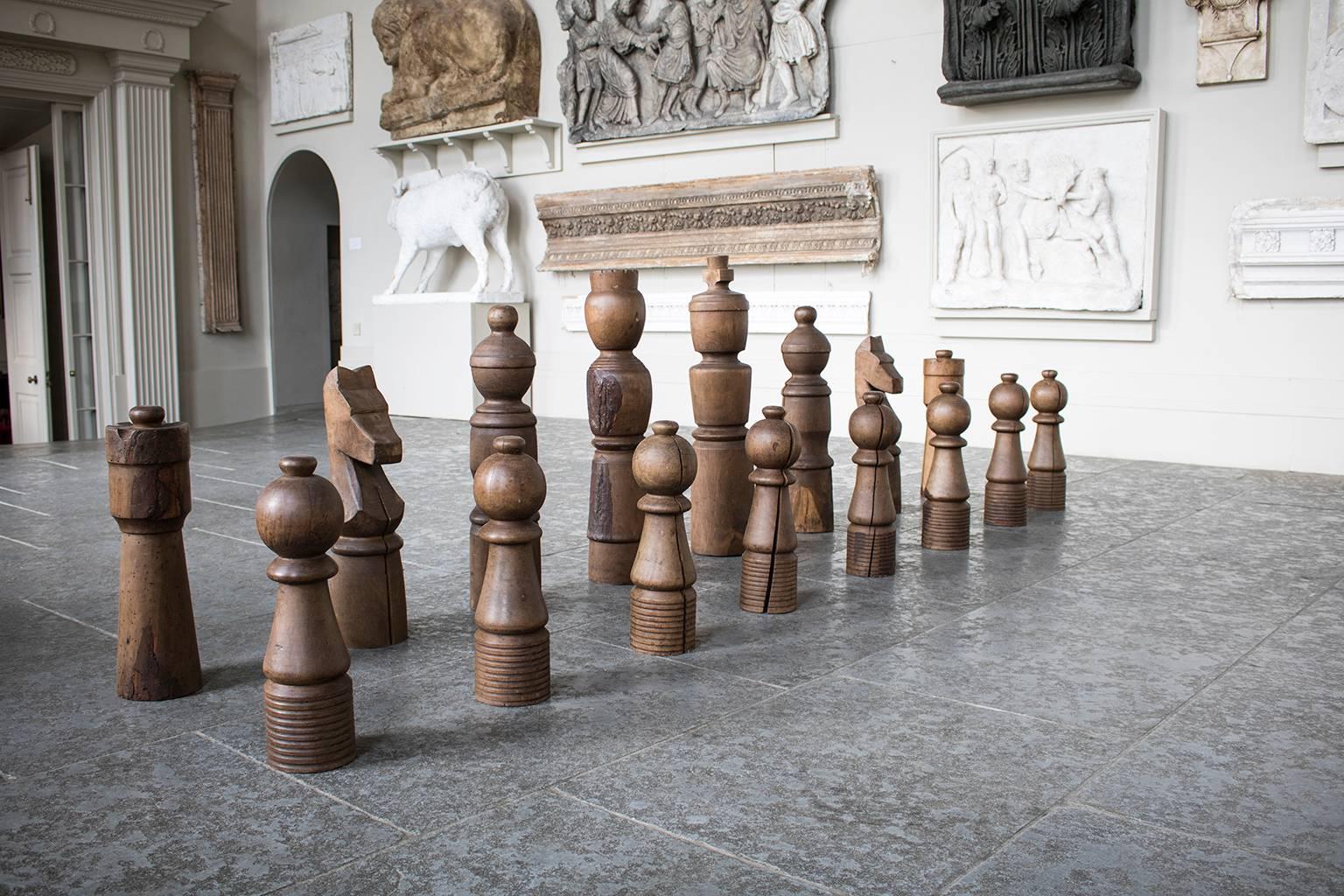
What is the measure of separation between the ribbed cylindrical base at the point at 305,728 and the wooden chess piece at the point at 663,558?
732 mm

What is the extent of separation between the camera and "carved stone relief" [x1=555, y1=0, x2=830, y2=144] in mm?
7152

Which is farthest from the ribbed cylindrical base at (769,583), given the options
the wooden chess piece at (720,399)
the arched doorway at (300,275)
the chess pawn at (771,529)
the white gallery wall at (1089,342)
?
the arched doorway at (300,275)

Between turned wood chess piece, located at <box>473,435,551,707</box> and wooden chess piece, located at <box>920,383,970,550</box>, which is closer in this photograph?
turned wood chess piece, located at <box>473,435,551,707</box>

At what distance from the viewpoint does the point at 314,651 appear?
172 centimetres

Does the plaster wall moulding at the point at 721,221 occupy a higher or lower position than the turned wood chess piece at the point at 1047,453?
higher

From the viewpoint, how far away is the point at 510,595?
200 centimetres

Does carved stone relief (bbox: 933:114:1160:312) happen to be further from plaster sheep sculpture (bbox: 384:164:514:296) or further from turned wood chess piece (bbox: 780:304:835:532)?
plaster sheep sculpture (bbox: 384:164:514:296)

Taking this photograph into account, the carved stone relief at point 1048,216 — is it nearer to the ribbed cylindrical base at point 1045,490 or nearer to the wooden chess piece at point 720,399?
the ribbed cylindrical base at point 1045,490


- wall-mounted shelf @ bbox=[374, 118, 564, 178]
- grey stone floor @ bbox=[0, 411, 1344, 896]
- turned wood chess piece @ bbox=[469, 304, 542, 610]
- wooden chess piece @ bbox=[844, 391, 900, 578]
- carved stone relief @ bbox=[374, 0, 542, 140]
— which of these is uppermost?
carved stone relief @ bbox=[374, 0, 542, 140]

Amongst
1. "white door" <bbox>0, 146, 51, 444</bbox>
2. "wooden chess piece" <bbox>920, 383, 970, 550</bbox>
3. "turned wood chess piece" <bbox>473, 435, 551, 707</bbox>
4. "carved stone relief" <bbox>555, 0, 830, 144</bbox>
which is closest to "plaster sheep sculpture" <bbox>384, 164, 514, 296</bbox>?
"carved stone relief" <bbox>555, 0, 830, 144</bbox>

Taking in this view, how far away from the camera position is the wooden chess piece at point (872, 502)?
9.63 feet

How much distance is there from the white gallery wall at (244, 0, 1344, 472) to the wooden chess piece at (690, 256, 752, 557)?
147 inches

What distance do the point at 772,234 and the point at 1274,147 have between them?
115 inches

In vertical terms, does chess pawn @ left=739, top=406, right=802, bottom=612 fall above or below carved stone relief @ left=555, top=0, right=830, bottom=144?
below
